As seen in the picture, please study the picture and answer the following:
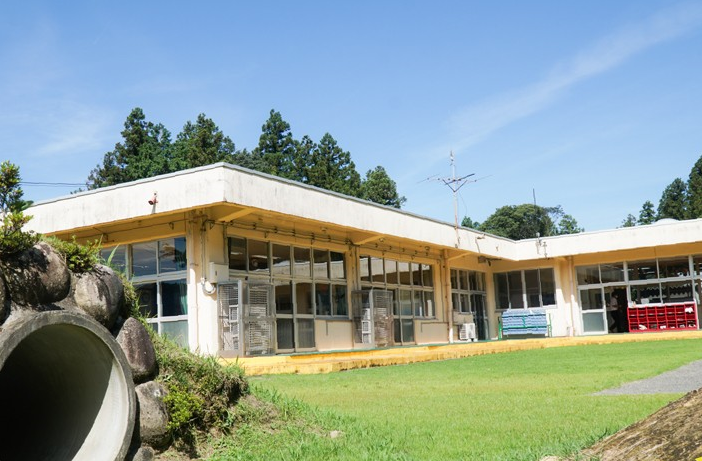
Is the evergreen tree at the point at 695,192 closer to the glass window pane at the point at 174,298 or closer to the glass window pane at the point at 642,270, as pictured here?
the glass window pane at the point at 642,270

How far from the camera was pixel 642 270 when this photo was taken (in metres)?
26.9

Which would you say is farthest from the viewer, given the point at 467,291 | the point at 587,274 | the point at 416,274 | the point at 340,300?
the point at 587,274

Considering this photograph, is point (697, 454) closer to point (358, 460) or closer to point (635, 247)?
point (358, 460)

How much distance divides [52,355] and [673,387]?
6445 millimetres

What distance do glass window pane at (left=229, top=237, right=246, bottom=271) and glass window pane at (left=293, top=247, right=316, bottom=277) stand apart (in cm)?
170

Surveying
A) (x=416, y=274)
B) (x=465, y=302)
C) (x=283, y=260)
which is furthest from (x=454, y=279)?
(x=283, y=260)

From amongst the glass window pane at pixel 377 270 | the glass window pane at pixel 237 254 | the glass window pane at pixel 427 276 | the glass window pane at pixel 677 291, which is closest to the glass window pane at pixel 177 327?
the glass window pane at pixel 237 254

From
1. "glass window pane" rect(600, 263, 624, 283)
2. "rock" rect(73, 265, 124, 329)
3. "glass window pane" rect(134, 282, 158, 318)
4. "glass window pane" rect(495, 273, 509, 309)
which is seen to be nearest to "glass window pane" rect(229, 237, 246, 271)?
"glass window pane" rect(134, 282, 158, 318)

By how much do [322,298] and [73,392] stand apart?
1460 centimetres

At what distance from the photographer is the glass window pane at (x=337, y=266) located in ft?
65.5

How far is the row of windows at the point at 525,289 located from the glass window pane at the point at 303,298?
12.7 m

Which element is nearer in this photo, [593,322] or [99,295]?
[99,295]

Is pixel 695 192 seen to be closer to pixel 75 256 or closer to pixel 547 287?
pixel 547 287

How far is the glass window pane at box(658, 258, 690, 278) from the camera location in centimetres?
2605
